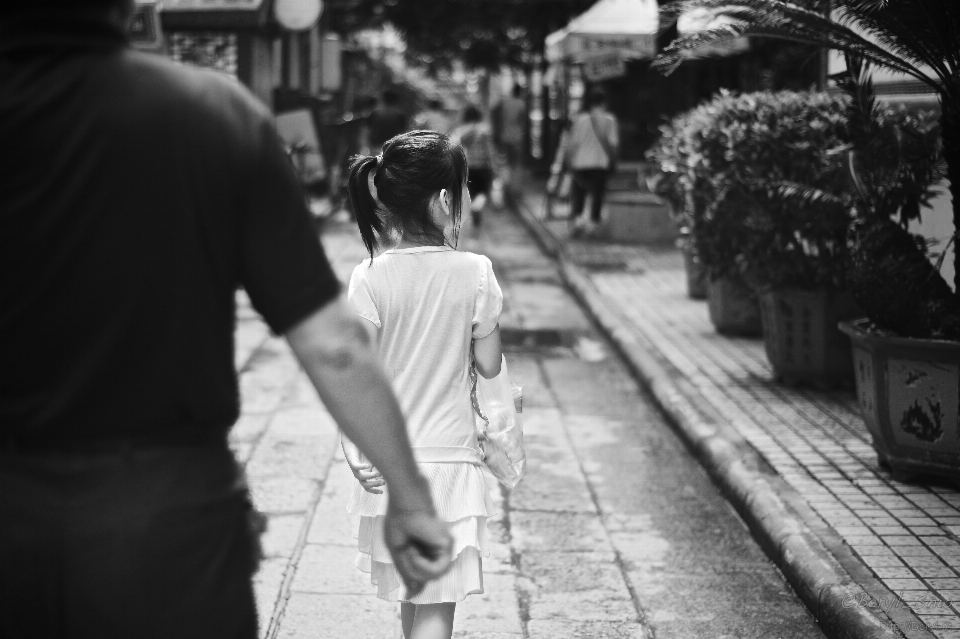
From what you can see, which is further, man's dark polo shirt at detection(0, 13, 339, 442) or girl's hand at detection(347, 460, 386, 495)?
girl's hand at detection(347, 460, 386, 495)

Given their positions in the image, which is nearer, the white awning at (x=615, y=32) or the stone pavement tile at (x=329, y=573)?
the stone pavement tile at (x=329, y=573)

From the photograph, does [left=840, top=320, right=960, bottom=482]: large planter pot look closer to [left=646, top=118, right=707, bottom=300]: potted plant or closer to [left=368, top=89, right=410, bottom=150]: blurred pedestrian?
[left=646, top=118, right=707, bottom=300]: potted plant

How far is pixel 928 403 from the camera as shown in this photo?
5.75 m

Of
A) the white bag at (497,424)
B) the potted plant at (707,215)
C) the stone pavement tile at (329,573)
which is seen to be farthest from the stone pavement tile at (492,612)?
the potted plant at (707,215)

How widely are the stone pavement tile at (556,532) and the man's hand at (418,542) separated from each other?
11.1ft

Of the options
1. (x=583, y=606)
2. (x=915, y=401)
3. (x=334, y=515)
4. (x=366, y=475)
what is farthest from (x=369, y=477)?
(x=915, y=401)

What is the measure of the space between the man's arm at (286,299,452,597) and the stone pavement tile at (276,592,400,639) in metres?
2.49

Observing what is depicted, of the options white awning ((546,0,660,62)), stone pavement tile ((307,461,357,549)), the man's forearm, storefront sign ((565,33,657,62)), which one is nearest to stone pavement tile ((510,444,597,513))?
stone pavement tile ((307,461,357,549))

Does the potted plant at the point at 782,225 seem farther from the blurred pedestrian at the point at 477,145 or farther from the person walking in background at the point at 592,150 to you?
the blurred pedestrian at the point at 477,145

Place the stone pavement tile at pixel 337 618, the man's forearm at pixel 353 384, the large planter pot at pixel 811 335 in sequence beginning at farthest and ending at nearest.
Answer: the large planter pot at pixel 811 335 → the stone pavement tile at pixel 337 618 → the man's forearm at pixel 353 384

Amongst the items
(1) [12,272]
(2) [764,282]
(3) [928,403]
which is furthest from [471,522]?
(2) [764,282]

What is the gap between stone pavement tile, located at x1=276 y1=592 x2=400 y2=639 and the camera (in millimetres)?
4402

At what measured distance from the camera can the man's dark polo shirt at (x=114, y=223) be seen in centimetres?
177

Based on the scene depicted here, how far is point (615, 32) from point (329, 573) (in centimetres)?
1408
